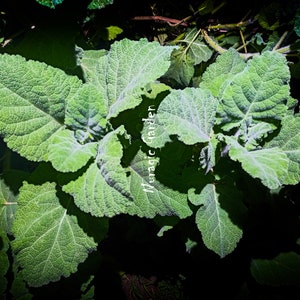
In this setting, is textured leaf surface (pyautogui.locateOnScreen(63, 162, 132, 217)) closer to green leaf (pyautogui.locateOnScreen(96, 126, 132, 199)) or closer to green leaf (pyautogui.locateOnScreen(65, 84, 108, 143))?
green leaf (pyautogui.locateOnScreen(96, 126, 132, 199))

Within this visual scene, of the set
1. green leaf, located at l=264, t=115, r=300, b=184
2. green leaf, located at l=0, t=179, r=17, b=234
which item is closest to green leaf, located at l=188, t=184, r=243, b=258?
green leaf, located at l=264, t=115, r=300, b=184

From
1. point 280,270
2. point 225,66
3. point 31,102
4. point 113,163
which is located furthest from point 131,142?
point 280,270

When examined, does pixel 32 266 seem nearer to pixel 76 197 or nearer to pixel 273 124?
pixel 76 197

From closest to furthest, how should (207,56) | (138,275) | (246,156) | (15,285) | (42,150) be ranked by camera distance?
1. (246,156)
2. (42,150)
3. (15,285)
4. (207,56)
5. (138,275)

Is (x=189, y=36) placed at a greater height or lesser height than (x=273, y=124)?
greater

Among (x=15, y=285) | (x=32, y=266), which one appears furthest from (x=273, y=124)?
(x=15, y=285)

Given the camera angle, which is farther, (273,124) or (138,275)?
(138,275)

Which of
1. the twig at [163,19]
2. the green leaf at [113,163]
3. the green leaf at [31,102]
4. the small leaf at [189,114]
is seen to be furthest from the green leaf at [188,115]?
the twig at [163,19]
